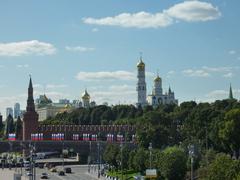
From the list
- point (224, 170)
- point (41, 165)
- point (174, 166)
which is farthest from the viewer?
point (41, 165)

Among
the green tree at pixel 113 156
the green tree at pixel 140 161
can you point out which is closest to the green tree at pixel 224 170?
the green tree at pixel 140 161

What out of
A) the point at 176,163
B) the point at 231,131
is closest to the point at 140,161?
the point at 231,131

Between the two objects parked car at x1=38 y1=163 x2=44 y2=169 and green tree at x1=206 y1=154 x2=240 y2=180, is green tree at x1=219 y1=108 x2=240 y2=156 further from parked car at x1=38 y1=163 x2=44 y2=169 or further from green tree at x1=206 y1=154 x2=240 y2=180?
parked car at x1=38 y1=163 x2=44 y2=169

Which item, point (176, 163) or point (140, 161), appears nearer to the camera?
point (176, 163)

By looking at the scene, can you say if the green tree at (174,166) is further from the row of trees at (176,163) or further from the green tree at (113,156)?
the green tree at (113,156)

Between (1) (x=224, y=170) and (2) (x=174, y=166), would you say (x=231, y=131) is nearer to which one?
(2) (x=174, y=166)

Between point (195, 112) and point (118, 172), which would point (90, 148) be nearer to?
point (195, 112)

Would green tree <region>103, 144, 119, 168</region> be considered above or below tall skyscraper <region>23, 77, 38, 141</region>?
below

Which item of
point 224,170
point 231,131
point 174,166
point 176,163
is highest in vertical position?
point 231,131

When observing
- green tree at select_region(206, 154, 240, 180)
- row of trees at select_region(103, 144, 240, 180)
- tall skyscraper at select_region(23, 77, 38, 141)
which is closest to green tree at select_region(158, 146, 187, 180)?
row of trees at select_region(103, 144, 240, 180)

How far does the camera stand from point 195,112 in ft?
434

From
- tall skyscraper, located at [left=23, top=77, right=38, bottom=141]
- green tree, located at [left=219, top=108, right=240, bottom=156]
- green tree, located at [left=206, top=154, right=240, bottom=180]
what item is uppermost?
tall skyscraper, located at [left=23, top=77, right=38, bottom=141]

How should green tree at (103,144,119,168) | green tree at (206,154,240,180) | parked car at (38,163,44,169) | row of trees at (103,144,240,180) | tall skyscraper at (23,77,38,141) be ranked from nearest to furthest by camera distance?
green tree at (206,154,240,180)
row of trees at (103,144,240,180)
green tree at (103,144,119,168)
parked car at (38,163,44,169)
tall skyscraper at (23,77,38,141)

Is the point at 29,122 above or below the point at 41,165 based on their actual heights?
above
